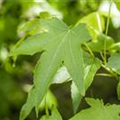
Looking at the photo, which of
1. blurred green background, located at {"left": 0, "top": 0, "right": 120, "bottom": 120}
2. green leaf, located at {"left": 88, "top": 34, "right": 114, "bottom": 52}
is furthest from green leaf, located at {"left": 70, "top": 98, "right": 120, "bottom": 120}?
blurred green background, located at {"left": 0, "top": 0, "right": 120, "bottom": 120}

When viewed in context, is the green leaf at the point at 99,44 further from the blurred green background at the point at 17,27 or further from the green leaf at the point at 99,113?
the blurred green background at the point at 17,27

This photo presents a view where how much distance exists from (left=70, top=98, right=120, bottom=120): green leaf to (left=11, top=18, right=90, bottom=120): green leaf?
0.26ft

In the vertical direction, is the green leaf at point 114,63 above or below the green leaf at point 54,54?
below

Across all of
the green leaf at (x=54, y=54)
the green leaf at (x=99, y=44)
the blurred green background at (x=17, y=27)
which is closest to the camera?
the green leaf at (x=54, y=54)

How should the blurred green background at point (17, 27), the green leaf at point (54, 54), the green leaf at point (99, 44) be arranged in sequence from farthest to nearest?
the blurred green background at point (17, 27), the green leaf at point (99, 44), the green leaf at point (54, 54)

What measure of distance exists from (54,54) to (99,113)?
16 centimetres

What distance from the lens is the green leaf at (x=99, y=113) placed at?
0.97 metres

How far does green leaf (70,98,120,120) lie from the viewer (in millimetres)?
969

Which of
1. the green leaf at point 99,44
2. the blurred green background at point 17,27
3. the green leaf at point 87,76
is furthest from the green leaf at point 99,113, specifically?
the blurred green background at point 17,27

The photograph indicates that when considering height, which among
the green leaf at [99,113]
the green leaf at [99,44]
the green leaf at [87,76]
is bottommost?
the green leaf at [99,113]

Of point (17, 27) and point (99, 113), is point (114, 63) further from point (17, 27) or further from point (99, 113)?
point (17, 27)

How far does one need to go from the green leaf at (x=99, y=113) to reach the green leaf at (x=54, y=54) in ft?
0.26

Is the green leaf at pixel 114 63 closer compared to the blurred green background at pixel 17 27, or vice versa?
the green leaf at pixel 114 63

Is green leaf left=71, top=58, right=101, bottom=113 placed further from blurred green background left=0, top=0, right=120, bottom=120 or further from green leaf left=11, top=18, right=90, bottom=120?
blurred green background left=0, top=0, right=120, bottom=120
